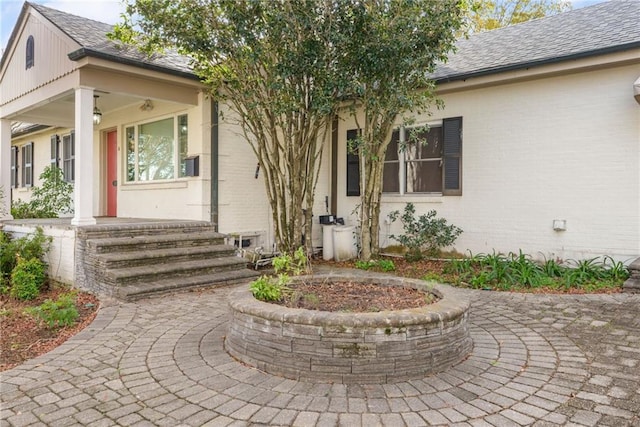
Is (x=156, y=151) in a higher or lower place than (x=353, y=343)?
higher

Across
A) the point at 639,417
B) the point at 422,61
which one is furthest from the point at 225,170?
the point at 639,417

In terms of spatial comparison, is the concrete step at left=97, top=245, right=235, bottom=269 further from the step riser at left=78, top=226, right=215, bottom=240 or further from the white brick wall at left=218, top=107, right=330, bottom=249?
the white brick wall at left=218, top=107, right=330, bottom=249

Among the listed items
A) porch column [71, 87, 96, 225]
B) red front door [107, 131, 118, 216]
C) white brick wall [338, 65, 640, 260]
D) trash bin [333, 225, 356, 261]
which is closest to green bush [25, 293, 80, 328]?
porch column [71, 87, 96, 225]

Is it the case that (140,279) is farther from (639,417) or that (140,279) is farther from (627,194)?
(627,194)

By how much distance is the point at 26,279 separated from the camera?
5.89m

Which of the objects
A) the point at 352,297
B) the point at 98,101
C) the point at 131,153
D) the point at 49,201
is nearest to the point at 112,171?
the point at 131,153

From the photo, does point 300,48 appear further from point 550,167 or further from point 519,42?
point 519,42

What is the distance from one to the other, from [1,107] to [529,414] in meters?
10.2

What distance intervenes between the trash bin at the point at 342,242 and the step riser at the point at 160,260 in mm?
2388

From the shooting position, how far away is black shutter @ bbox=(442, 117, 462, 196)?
7.83 metres

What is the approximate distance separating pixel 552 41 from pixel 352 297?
20.6 ft

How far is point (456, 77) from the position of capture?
24.3 ft

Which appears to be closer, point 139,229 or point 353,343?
point 353,343

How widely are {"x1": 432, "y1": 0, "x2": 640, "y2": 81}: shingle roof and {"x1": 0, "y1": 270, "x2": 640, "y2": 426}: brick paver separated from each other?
4.27m
